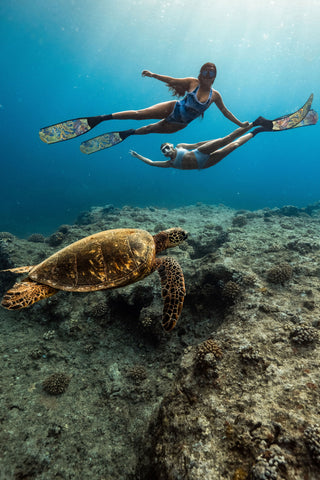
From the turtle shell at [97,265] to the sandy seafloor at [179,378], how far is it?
1.95 metres

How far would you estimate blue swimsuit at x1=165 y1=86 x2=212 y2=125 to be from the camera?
5.30 metres

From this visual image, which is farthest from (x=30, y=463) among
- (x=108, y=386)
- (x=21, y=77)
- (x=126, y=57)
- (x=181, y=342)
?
(x=21, y=77)

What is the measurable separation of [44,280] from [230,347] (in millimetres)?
3646

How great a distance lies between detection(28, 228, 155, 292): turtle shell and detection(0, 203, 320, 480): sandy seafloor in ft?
6.38

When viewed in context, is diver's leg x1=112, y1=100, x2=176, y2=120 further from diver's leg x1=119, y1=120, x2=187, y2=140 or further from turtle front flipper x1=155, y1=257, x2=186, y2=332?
turtle front flipper x1=155, y1=257, x2=186, y2=332

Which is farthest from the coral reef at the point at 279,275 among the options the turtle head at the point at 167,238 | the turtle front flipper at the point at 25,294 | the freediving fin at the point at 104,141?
the freediving fin at the point at 104,141

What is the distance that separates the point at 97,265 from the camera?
11.9 ft

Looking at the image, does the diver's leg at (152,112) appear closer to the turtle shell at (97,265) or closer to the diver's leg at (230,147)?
the diver's leg at (230,147)

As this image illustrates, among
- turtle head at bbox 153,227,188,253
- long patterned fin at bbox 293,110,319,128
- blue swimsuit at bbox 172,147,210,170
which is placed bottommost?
→ turtle head at bbox 153,227,188,253

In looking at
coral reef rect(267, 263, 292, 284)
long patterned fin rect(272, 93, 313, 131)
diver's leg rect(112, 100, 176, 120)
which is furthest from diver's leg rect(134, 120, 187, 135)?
coral reef rect(267, 263, 292, 284)

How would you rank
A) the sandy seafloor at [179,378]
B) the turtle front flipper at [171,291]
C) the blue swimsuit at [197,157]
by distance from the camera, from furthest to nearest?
the blue swimsuit at [197,157] < the turtle front flipper at [171,291] < the sandy seafloor at [179,378]

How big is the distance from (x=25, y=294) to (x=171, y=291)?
258cm

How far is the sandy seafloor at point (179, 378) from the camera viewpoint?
7.18 ft

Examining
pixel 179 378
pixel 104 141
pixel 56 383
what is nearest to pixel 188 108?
pixel 104 141
